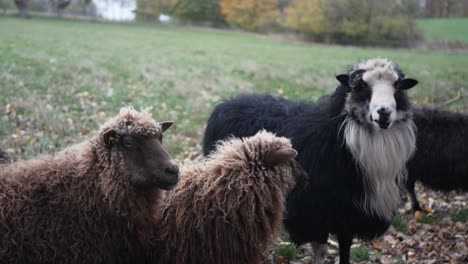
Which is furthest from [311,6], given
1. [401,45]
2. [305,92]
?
[305,92]

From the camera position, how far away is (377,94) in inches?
201

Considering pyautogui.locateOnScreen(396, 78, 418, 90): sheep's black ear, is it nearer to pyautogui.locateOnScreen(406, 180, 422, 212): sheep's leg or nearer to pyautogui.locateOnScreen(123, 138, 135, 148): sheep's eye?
pyautogui.locateOnScreen(123, 138, 135, 148): sheep's eye

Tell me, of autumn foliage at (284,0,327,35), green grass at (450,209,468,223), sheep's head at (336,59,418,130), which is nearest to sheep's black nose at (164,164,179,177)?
sheep's head at (336,59,418,130)

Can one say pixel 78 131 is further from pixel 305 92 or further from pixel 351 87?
pixel 305 92

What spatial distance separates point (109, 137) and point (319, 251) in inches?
120

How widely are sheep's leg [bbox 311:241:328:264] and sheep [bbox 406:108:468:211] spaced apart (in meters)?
3.09

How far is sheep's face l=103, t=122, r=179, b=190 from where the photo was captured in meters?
4.10

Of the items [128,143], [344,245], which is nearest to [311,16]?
[344,245]

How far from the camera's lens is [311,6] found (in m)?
23.7

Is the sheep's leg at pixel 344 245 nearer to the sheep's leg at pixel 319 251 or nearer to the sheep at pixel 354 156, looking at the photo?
the sheep at pixel 354 156

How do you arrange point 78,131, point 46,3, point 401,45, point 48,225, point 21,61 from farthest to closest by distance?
point 46,3
point 401,45
point 21,61
point 78,131
point 48,225

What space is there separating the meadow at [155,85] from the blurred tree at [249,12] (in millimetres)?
26427

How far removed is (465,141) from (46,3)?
43.4 meters

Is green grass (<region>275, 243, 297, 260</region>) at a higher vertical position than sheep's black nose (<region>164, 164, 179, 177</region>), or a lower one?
Answer: lower
